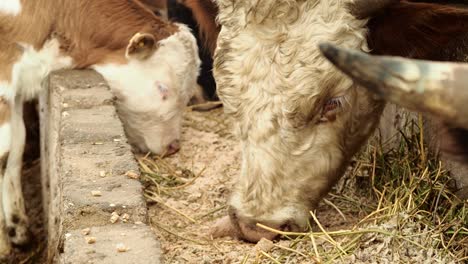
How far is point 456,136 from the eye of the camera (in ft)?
7.52

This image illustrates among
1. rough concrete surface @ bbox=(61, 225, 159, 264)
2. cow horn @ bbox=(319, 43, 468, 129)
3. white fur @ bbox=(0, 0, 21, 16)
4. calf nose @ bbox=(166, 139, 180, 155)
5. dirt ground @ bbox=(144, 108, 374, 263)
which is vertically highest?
cow horn @ bbox=(319, 43, 468, 129)

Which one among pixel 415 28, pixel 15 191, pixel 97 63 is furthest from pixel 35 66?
pixel 415 28

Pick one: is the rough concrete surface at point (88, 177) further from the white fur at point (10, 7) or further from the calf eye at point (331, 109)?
the calf eye at point (331, 109)

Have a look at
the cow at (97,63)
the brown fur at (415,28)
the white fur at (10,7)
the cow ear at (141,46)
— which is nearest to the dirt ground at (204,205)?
the cow at (97,63)

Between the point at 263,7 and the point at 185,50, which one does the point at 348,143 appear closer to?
the point at 263,7

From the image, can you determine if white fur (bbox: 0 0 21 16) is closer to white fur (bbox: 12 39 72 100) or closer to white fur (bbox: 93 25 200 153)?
white fur (bbox: 12 39 72 100)

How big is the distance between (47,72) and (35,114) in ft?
3.38

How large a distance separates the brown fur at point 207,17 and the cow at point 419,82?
2.60 meters

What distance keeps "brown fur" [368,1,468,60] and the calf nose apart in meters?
2.47

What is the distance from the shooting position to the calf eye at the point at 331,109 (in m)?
3.77

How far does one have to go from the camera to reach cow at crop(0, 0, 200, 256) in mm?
5305

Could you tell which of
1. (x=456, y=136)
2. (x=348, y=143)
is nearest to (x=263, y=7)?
(x=348, y=143)

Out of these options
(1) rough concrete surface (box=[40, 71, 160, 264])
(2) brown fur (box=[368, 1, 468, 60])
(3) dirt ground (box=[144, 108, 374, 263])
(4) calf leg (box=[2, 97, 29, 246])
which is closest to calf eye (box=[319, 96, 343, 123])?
(2) brown fur (box=[368, 1, 468, 60])

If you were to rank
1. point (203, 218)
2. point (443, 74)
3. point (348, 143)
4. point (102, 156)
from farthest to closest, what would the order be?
1. point (203, 218)
2. point (102, 156)
3. point (348, 143)
4. point (443, 74)
